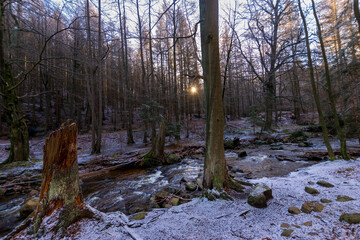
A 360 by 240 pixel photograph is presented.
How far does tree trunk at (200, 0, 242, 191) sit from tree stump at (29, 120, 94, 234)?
2.11 meters

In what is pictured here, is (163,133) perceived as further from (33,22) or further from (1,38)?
(1,38)

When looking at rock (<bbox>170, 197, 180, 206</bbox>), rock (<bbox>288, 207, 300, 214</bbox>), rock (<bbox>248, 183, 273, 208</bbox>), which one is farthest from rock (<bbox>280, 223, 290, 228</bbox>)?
rock (<bbox>170, 197, 180, 206</bbox>)

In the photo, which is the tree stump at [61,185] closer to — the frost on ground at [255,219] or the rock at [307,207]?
the frost on ground at [255,219]

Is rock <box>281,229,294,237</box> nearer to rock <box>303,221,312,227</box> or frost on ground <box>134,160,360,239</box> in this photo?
frost on ground <box>134,160,360,239</box>

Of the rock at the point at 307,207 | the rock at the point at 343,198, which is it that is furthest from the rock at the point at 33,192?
the rock at the point at 343,198

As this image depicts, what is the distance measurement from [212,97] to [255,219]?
6.81ft

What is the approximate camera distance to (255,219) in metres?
2.26

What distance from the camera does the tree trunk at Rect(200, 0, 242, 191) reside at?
10.3ft

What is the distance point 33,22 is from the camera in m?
5.84

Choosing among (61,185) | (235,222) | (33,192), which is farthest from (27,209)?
(235,222)

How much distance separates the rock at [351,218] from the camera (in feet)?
6.23

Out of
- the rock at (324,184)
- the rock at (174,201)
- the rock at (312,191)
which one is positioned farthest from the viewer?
the rock at (174,201)

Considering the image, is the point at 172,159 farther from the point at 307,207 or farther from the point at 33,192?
the point at 307,207

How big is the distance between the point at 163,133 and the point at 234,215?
5826mm
